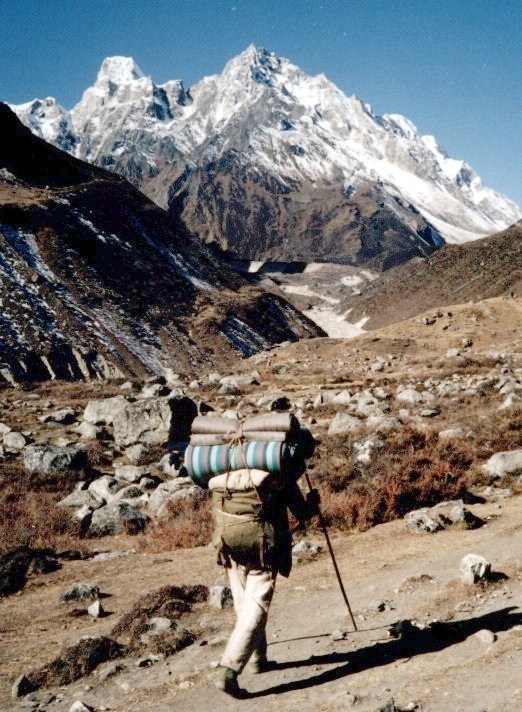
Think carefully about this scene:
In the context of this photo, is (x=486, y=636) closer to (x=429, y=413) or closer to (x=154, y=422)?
(x=429, y=413)

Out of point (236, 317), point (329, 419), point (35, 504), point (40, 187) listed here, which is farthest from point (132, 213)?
point (35, 504)

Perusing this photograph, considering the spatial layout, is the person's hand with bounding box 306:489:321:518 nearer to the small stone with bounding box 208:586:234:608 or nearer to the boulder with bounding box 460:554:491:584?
the boulder with bounding box 460:554:491:584

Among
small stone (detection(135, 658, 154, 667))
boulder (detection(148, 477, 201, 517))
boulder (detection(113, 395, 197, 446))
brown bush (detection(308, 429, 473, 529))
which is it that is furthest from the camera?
boulder (detection(113, 395, 197, 446))

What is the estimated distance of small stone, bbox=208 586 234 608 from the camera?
614cm

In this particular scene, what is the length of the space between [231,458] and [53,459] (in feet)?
33.5

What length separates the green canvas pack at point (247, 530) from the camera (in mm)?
4418

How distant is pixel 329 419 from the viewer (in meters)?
17.7

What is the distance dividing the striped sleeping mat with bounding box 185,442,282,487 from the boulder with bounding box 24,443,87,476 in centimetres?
954

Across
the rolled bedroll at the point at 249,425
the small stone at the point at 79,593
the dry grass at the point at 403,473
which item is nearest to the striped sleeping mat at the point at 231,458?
the rolled bedroll at the point at 249,425

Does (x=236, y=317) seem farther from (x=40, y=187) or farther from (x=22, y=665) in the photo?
(x=22, y=665)

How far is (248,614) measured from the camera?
432 cm

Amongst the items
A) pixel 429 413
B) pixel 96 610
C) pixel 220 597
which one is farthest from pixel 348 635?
pixel 429 413

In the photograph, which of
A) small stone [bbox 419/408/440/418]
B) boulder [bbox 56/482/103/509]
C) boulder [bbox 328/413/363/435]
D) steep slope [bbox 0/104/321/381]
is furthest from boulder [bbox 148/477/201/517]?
steep slope [bbox 0/104/321/381]

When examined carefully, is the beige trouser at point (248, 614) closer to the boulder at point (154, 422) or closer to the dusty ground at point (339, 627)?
the dusty ground at point (339, 627)
